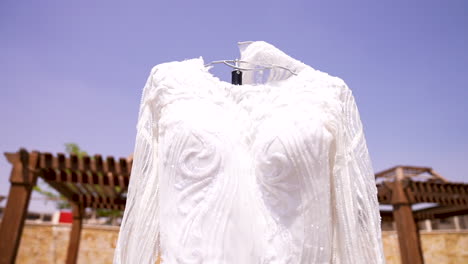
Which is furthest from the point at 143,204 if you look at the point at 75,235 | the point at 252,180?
the point at 75,235

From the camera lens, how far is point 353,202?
802 mm

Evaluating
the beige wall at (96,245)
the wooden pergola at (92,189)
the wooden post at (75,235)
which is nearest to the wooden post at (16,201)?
the wooden pergola at (92,189)

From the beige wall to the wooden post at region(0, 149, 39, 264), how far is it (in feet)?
15.1

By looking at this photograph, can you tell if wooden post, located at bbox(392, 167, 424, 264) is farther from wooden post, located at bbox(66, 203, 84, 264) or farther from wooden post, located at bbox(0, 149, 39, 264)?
wooden post, located at bbox(66, 203, 84, 264)

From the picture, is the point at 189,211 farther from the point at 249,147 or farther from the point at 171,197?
the point at 249,147

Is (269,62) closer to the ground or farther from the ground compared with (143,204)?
farther from the ground

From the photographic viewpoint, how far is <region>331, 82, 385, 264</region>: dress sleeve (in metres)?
0.77

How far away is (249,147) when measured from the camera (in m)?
0.84

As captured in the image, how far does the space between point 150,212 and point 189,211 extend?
5.9 inches

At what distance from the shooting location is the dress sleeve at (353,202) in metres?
0.77

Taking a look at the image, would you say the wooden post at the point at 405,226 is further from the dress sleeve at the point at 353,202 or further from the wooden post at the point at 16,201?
the wooden post at the point at 16,201

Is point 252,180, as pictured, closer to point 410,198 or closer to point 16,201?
point 16,201

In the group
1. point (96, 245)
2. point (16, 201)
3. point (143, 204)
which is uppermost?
point (16, 201)

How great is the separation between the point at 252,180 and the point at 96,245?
8513 mm
